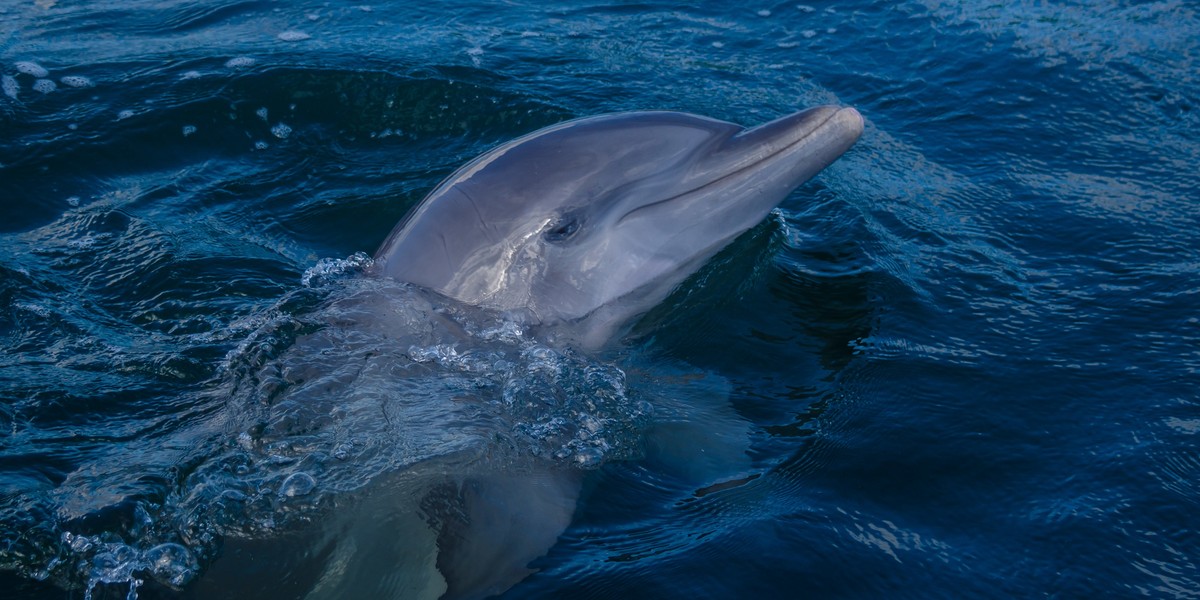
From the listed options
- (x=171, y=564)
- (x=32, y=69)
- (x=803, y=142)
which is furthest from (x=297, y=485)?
(x=32, y=69)

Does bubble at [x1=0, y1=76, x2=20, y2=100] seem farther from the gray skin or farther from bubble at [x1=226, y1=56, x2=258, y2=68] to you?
the gray skin

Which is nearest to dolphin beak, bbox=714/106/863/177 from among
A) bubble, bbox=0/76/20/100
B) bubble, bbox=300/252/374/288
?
bubble, bbox=300/252/374/288

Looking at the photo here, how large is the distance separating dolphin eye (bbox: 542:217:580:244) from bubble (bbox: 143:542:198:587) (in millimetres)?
2566

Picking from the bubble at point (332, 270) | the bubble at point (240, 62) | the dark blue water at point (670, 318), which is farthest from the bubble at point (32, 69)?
the bubble at point (332, 270)

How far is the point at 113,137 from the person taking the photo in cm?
977

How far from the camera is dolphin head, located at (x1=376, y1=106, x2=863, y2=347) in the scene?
617 centimetres

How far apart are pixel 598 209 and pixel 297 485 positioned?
229cm

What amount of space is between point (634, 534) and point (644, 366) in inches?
57.5

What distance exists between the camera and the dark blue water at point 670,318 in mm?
4984

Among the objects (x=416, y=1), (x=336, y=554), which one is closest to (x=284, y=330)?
(x=336, y=554)

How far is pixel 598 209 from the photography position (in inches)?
245

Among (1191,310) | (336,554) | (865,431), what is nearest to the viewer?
(336,554)

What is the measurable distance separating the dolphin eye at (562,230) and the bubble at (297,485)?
193 centimetres

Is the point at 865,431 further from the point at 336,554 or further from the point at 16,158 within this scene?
the point at 16,158
